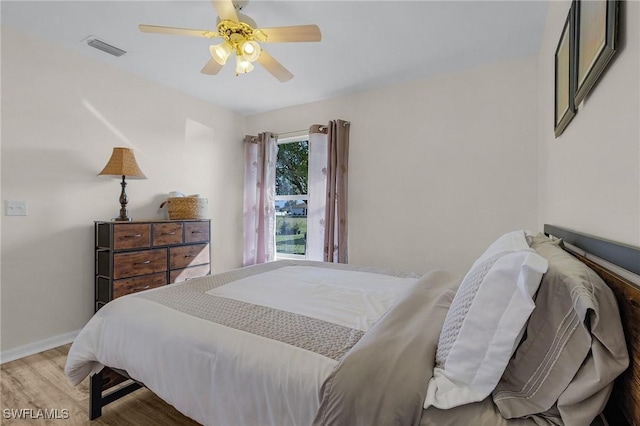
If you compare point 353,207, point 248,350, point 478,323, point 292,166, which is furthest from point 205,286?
point 292,166

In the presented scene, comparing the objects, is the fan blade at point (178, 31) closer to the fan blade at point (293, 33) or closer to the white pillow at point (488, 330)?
the fan blade at point (293, 33)

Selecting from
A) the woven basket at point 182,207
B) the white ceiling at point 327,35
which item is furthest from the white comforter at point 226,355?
the white ceiling at point 327,35

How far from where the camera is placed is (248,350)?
42.4 inches

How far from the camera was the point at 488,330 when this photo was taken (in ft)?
2.54

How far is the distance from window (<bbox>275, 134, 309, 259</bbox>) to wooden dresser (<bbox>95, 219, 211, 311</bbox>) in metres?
1.24

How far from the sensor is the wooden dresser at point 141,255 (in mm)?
2609

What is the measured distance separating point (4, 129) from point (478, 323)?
3.31m

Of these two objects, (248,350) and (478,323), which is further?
(248,350)

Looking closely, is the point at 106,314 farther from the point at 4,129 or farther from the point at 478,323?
the point at 4,129

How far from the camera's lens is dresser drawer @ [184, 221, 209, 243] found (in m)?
3.19

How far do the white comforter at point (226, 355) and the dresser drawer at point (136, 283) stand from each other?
1137 mm

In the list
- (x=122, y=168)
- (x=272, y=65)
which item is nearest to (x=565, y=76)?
(x=272, y=65)

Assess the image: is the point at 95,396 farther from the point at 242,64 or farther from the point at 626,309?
the point at 626,309

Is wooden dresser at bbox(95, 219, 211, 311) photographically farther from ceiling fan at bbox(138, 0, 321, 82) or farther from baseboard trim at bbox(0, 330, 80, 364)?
ceiling fan at bbox(138, 0, 321, 82)
